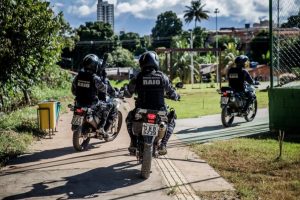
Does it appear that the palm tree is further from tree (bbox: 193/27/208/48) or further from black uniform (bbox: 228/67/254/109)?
black uniform (bbox: 228/67/254/109)

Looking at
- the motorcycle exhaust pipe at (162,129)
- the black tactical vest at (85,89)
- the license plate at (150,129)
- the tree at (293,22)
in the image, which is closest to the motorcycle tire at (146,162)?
the license plate at (150,129)

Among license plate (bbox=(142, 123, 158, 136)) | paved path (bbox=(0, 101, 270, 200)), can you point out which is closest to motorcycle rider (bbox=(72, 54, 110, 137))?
paved path (bbox=(0, 101, 270, 200))

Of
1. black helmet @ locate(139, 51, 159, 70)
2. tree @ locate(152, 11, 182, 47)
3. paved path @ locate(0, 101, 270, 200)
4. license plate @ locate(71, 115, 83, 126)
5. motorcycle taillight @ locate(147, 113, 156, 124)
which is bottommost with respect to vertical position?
paved path @ locate(0, 101, 270, 200)

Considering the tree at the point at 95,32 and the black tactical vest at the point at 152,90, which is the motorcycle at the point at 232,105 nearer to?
the black tactical vest at the point at 152,90

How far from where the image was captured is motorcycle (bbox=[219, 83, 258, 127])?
12.1m

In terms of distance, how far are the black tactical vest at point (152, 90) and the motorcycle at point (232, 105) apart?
507 centimetres

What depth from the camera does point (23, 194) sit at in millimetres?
6199

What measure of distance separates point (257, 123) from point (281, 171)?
5915 millimetres

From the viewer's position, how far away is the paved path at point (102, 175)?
6145 mm

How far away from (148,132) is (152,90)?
0.72 m

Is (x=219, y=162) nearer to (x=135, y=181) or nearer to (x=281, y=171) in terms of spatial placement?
(x=281, y=171)

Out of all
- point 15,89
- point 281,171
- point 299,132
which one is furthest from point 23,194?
point 15,89

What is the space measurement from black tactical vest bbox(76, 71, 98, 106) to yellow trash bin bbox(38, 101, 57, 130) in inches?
73.5

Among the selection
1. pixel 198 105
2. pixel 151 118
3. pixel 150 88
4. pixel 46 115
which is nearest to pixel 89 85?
pixel 46 115
